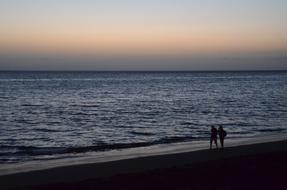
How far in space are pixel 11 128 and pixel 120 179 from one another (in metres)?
23.5

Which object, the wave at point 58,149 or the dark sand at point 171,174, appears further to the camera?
the wave at point 58,149

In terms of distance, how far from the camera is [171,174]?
55.4ft

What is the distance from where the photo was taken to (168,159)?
2159cm

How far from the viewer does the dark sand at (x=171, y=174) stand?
1505 centimetres

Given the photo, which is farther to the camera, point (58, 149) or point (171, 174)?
point (58, 149)

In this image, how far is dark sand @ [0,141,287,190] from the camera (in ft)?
49.4

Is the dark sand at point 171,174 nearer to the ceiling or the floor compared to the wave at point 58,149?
nearer to the ceiling

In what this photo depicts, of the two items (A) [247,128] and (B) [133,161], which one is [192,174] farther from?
(A) [247,128]

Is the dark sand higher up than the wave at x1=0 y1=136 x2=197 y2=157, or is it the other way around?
the dark sand

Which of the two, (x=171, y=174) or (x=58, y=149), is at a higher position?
(x=171, y=174)

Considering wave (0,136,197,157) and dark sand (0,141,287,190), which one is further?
wave (0,136,197,157)

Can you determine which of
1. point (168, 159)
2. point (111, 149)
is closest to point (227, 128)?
point (111, 149)

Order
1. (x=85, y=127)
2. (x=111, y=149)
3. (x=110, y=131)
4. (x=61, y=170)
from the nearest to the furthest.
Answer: (x=61, y=170) < (x=111, y=149) < (x=110, y=131) < (x=85, y=127)

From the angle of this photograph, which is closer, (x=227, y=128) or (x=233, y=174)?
(x=233, y=174)
